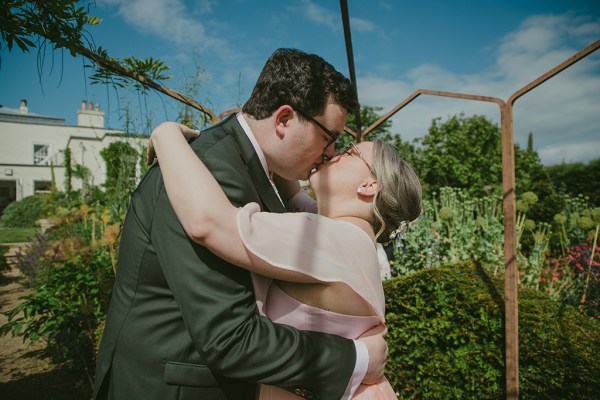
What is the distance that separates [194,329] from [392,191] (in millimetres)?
1157

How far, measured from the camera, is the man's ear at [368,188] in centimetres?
185

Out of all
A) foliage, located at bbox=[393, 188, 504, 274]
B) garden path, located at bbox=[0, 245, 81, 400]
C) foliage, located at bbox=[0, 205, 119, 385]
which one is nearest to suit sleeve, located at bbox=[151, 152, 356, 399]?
foliage, located at bbox=[0, 205, 119, 385]

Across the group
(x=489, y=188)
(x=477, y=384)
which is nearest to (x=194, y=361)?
(x=477, y=384)

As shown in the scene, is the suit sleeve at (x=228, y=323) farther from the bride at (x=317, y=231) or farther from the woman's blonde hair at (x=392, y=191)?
the woman's blonde hair at (x=392, y=191)

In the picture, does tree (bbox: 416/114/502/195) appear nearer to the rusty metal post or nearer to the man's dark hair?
the rusty metal post

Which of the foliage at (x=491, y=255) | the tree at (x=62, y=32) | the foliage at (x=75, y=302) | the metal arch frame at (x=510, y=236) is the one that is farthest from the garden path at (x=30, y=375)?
the foliage at (x=491, y=255)

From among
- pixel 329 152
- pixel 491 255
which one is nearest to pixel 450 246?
pixel 491 255

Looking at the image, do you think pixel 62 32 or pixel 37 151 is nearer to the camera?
pixel 62 32

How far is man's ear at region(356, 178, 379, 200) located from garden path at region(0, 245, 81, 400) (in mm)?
3778

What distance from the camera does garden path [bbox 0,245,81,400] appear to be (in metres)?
4.29

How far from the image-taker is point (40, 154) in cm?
3553

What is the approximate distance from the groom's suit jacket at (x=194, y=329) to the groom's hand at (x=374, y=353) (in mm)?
137

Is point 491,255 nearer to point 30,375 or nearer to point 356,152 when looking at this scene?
point 356,152

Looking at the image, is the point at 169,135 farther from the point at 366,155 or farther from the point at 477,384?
the point at 477,384
